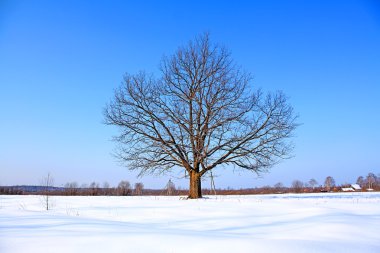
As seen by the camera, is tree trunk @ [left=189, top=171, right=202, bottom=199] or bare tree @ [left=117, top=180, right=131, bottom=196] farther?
bare tree @ [left=117, top=180, right=131, bottom=196]

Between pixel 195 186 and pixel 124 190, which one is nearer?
pixel 195 186

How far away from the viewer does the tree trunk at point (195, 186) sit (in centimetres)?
1675

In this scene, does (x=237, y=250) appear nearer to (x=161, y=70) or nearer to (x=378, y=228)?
(x=378, y=228)

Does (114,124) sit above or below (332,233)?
above

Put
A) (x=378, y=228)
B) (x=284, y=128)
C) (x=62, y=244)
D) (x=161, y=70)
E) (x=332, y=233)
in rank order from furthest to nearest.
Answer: (x=161, y=70) → (x=284, y=128) → (x=378, y=228) → (x=332, y=233) → (x=62, y=244)

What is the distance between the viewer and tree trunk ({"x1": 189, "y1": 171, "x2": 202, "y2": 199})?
16.8m

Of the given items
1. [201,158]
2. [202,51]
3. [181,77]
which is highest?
[202,51]

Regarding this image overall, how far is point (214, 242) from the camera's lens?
3666 millimetres

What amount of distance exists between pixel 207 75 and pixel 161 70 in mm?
2981

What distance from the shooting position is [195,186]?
663 inches

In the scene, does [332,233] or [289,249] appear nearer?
[289,249]

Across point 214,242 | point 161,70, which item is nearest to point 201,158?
point 161,70

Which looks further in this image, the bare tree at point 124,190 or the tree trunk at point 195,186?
the bare tree at point 124,190

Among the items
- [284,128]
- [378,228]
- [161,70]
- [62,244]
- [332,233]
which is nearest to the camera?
[62,244]
